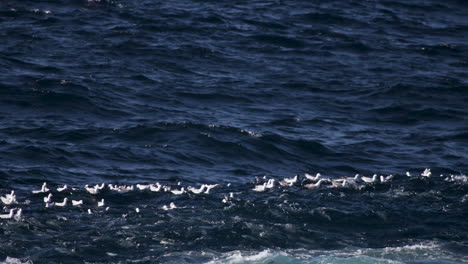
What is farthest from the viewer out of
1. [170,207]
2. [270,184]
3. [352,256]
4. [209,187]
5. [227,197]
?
[270,184]

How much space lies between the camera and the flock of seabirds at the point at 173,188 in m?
24.0

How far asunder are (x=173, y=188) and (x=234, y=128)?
7.34 metres

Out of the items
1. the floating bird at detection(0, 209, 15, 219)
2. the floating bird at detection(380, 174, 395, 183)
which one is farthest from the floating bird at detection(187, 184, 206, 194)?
the floating bird at detection(380, 174, 395, 183)

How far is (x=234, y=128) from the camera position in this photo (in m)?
33.1

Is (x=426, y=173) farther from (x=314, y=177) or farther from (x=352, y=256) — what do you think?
(x=352, y=256)

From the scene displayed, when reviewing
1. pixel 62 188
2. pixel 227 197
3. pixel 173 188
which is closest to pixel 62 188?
pixel 62 188

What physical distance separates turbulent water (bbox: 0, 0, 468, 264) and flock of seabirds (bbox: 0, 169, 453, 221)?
0.15 meters

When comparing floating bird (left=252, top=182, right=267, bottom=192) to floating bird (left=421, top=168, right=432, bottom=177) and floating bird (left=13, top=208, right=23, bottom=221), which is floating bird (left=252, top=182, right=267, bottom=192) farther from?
floating bird (left=13, top=208, right=23, bottom=221)

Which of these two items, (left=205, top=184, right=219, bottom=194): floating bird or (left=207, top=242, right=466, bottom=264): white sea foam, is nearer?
(left=207, top=242, right=466, bottom=264): white sea foam

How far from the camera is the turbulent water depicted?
75.5ft

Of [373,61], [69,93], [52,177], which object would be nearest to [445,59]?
[373,61]

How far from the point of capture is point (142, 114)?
111 feet

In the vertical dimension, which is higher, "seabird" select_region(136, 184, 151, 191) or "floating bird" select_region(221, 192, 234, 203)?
"seabird" select_region(136, 184, 151, 191)

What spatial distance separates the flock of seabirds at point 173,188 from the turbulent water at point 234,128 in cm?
15
